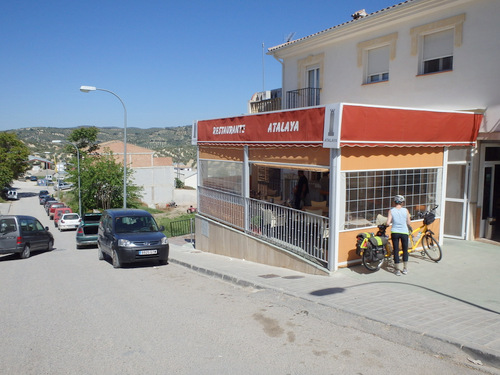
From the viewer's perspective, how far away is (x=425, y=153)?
9.76 metres

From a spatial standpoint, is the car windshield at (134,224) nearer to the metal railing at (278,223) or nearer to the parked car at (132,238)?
the parked car at (132,238)

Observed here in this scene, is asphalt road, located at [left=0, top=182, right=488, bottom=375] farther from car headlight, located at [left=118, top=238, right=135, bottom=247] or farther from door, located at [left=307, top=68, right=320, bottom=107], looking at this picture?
door, located at [left=307, top=68, right=320, bottom=107]

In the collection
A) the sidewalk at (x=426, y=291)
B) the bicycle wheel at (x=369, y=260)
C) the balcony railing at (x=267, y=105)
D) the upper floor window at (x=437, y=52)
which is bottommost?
the sidewalk at (x=426, y=291)

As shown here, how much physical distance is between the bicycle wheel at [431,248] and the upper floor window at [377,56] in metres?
6.51

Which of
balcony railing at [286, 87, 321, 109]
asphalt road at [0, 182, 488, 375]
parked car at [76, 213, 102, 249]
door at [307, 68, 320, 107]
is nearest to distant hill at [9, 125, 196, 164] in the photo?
parked car at [76, 213, 102, 249]

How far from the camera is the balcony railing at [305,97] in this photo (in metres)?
16.5

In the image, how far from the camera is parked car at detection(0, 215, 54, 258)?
1509 centimetres

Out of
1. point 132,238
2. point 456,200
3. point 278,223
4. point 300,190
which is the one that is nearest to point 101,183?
point 132,238

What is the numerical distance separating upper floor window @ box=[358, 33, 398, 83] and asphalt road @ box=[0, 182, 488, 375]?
9.22 m

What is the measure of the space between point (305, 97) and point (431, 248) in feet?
30.3

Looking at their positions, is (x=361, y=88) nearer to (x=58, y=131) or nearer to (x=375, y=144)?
(x=375, y=144)

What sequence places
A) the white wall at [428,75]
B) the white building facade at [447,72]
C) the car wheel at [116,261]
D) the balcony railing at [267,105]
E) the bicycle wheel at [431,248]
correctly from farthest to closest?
the balcony railing at [267,105]
the car wheel at [116,261]
the white building facade at [447,72]
the white wall at [428,75]
the bicycle wheel at [431,248]

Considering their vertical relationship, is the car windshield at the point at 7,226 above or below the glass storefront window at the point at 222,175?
below

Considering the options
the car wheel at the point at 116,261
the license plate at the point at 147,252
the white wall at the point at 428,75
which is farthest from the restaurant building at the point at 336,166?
the car wheel at the point at 116,261
